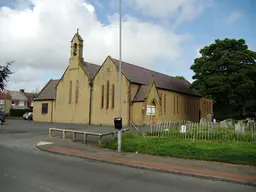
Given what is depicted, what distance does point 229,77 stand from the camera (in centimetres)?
3662

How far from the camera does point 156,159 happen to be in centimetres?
1162

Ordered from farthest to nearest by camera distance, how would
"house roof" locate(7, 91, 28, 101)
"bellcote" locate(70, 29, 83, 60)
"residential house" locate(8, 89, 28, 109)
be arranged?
"house roof" locate(7, 91, 28, 101), "residential house" locate(8, 89, 28, 109), "bellcote" locate(70, 29, 83, 60)

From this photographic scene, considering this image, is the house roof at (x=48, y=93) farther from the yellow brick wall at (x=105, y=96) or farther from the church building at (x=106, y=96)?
the yellow brick wall at (x=105, y=96)

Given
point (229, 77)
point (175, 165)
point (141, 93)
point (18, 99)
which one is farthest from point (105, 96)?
point (18, 99)

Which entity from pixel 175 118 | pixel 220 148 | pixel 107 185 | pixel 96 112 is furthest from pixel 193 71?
pixel 107 185

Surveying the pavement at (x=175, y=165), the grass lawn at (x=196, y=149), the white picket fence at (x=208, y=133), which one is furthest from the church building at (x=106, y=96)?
the pavement at (x=175, y=165)

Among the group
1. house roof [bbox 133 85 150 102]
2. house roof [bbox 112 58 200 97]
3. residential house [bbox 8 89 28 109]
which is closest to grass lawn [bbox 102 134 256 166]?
house roof [bbox 133 85 150 102]

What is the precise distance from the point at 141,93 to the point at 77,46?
14.2 meters

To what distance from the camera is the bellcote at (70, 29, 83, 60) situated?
142 ft

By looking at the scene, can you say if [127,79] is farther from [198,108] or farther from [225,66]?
[198,108]

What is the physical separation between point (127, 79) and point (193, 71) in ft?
41.8

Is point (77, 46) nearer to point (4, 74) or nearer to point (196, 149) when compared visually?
point (4, 74)

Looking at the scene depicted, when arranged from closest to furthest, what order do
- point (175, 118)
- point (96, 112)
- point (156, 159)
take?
point (156, 159), point (96, 112), point (175, 118)

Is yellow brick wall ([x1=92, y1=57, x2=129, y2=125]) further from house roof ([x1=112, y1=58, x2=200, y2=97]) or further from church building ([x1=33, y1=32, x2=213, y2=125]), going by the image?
house roof ([x1=112, y1=58, x2=200, y2=97])
